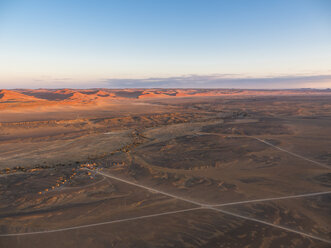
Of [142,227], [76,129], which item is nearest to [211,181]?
[142,227]

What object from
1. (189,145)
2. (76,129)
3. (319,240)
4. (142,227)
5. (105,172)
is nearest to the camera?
(319,240)

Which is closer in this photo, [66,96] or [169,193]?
[169,193]

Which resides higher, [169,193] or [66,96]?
[66,96]

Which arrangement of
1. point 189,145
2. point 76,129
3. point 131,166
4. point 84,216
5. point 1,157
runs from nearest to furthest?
point 84,216 < point 131,166 < point 1,157 < point 189,145 < point 76,129

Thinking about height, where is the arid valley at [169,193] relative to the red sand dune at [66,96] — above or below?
below

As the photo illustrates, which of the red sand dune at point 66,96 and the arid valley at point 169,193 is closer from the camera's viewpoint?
the arid valley at point 169,193

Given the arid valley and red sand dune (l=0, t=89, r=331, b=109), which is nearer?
the arid valley

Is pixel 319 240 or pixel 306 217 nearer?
pixel 319 240

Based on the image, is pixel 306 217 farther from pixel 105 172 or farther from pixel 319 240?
pixel 105 172

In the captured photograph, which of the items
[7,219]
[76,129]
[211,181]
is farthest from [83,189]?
[76,129]

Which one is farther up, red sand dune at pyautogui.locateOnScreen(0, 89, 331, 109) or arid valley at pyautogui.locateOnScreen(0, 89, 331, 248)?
red sand dune at pyautogui.locateOnScreen(0, 89, 331, 109)
